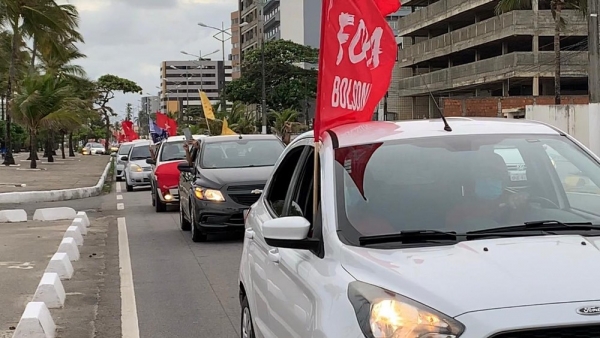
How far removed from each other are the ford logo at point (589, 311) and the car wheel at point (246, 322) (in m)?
2.57

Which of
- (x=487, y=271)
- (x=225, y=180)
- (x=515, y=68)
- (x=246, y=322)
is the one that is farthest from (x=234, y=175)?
(x=515, y=68)

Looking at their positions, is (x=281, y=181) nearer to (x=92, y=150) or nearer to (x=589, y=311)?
(x=589, y=311)

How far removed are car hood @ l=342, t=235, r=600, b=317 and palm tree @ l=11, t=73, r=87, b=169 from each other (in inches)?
1441

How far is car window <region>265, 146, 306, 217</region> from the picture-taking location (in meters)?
5.24

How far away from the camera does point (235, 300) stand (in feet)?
27.1

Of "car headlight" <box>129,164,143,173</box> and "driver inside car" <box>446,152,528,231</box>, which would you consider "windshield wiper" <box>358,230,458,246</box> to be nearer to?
"driver inside car" <box>446,152,528,231</box>

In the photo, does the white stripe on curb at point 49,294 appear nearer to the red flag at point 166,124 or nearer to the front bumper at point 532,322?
the front bumper at point 532,322

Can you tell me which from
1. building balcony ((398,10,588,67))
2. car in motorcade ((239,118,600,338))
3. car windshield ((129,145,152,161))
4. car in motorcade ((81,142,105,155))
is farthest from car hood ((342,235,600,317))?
car in motorcade ((81,142,105,155))

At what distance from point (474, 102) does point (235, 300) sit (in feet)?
111

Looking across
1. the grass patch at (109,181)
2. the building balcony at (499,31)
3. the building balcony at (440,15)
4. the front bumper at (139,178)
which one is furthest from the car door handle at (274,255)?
the building balcony at (440,15)

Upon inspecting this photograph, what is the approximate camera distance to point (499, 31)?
46.9m

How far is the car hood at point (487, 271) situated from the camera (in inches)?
116

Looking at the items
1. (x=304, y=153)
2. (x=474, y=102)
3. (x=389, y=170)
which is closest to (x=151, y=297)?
(x=304, y=153)

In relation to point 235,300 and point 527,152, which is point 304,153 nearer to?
point 527,152
